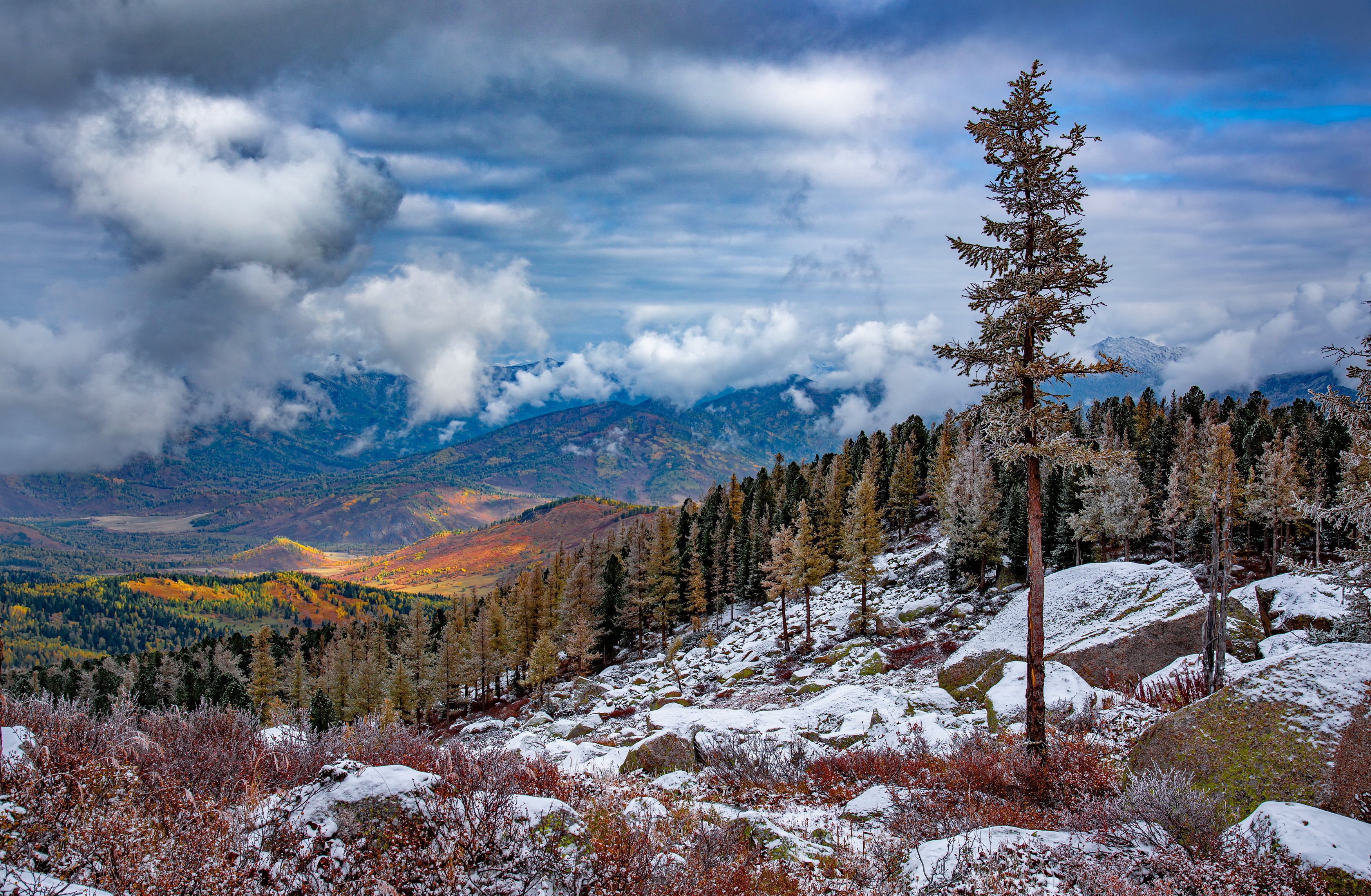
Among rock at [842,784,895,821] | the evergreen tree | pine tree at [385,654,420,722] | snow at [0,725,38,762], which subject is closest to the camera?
snow at [0,725,38,762]

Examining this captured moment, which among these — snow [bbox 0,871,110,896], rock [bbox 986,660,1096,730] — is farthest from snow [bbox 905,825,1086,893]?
rock [bbox 986,660,1096,730]

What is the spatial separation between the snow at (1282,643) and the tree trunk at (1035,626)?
901 centimetres

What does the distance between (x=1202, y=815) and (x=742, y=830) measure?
579cm

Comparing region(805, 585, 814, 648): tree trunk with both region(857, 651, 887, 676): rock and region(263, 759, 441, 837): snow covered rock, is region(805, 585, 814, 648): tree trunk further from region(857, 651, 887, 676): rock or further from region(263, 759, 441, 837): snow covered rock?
region(263, 759, 441, 837): snow covered rock

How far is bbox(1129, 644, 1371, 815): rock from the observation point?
25.9ft

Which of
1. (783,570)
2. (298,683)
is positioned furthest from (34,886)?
(298,683)

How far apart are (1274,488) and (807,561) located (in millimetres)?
34464

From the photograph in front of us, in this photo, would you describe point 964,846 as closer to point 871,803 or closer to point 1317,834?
point 871,803

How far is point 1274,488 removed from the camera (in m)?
44.3

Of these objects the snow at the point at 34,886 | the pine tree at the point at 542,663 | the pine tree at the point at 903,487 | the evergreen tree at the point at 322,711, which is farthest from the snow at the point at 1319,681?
the pine tree at the point at 903,487

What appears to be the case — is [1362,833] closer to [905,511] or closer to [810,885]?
[810,885]

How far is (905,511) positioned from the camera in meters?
70.7

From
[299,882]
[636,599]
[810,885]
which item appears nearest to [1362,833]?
[810,885]

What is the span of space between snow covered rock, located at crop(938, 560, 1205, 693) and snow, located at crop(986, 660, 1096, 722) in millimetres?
1359
